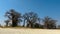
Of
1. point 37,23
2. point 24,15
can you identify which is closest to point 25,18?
point 24,15

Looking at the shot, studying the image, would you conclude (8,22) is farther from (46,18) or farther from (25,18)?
(46,18)

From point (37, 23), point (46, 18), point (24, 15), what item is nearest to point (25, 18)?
point (24, 15)

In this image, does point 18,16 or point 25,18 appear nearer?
point 18,16

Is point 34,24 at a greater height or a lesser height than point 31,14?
lesser

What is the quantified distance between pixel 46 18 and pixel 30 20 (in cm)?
275

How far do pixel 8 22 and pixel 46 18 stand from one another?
555 centimetres

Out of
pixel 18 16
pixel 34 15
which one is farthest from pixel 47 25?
pixel 18 16

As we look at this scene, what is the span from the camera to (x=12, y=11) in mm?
17719

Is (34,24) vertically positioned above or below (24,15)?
below

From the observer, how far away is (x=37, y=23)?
19156 millimetres

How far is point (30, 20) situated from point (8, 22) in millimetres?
3708

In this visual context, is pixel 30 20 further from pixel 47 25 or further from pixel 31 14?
pixel 47 25

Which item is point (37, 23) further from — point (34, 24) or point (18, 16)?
point (18, 16)

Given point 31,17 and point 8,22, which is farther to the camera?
point 31,17
